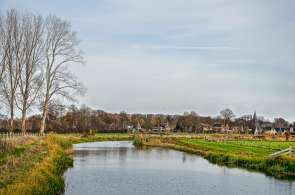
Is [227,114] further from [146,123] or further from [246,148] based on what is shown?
[246,148]

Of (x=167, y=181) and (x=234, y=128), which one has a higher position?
(x=234, y=128)

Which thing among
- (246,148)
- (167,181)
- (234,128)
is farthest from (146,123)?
(167,181)

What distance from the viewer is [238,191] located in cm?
2233

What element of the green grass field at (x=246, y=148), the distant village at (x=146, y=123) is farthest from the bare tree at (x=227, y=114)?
the green grass field at (x=246, y=148)

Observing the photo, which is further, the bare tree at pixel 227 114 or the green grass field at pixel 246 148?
the bare tree at pixel 227 114

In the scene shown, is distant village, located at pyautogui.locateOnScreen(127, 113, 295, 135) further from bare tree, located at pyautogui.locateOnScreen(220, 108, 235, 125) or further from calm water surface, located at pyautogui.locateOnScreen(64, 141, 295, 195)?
calm water surface, located at pyautogui.locateOnScreen(64, 141, 295, 195)

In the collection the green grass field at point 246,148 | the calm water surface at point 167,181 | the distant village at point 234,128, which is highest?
the distant village at point 234,128

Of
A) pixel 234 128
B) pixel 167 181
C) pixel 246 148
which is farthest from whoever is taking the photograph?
pixel 234 128

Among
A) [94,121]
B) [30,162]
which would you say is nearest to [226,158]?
[30,162]

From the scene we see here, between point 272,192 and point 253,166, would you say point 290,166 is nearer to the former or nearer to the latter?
point 253,166

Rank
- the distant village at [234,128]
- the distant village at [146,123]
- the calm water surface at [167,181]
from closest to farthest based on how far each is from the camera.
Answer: the calm water surface at [167,181] → the distant village at [146,123] → the distant village at [234,128]

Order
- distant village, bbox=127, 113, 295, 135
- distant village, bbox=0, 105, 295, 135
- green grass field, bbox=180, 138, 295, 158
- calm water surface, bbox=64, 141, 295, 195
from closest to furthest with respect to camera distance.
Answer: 1. calm water surface, bbox=64, 141, 295, 195
2. green grass field, bbox=180, 138, 295, 158
3. distant village, bbox=0, 105, 295, 135
4. distant village, bbox=127, 113, 295, 135

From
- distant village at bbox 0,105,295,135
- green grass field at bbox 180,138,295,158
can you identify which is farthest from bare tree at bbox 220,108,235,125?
green grass field at bbox 180,138,295,158

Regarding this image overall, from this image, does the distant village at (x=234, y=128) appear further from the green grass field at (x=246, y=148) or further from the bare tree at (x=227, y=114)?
the green grass field at (x=246, y=148)
